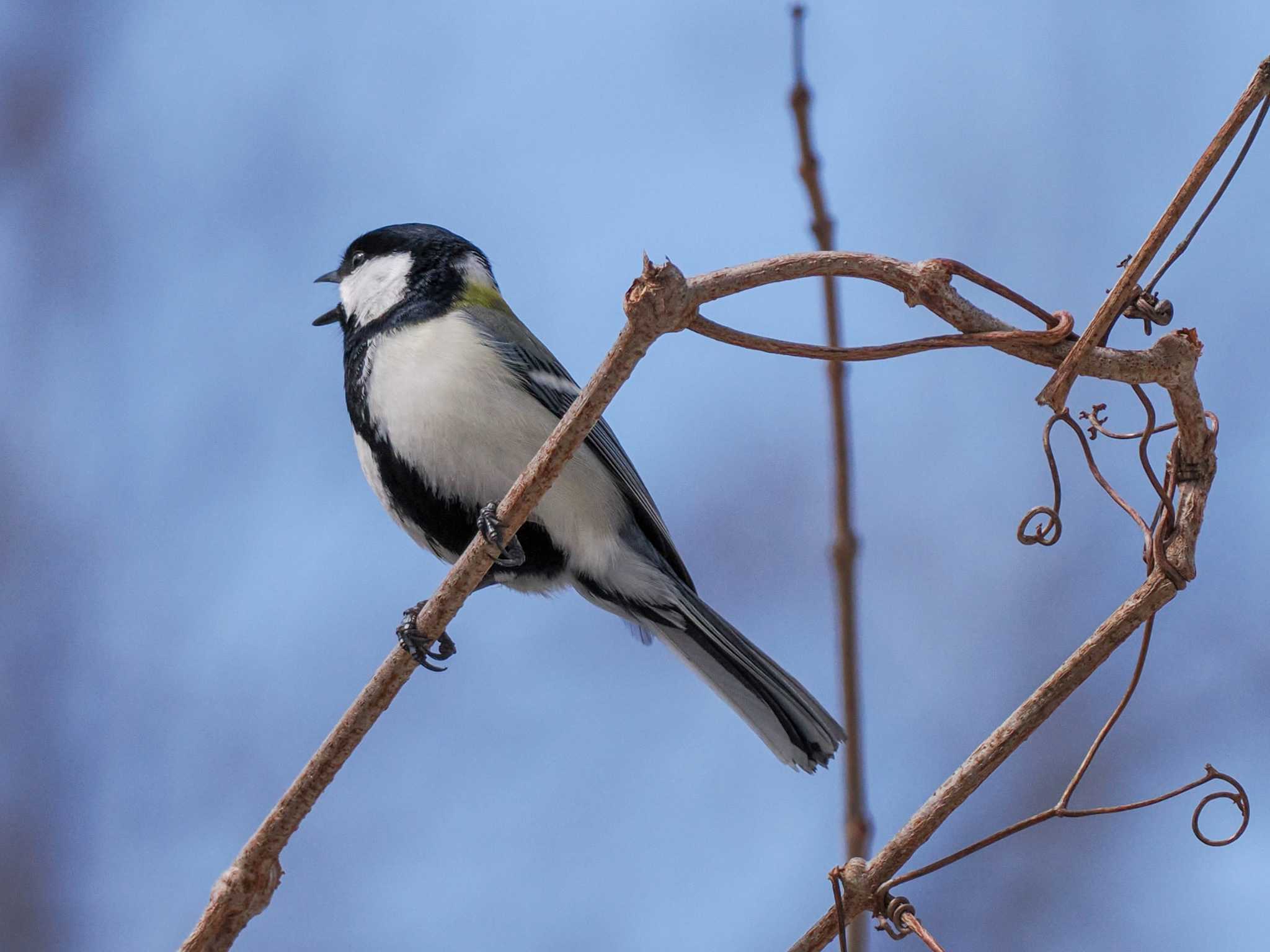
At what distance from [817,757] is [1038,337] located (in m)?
1.36

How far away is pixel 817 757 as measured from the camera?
244cm

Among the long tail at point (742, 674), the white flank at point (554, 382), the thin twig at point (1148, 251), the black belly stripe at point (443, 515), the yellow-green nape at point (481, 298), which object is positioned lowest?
the thin twig at point (1148, 251)

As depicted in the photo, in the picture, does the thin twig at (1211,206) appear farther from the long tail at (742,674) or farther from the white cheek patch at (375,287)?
the white cheek patch at (375,287)

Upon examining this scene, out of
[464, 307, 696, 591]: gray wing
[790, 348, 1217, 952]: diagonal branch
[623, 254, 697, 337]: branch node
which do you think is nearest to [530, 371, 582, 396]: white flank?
[464, 307, 696, 591]: gray wing

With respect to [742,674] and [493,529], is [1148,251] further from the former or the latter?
[742,674]

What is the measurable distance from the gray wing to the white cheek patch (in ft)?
0.84

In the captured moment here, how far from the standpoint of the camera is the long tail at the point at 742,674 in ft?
7.99

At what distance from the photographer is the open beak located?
341 centimetres

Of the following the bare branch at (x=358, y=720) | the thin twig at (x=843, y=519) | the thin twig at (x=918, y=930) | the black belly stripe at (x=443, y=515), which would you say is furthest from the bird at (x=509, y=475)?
the thin twig at (x=918, y=930)

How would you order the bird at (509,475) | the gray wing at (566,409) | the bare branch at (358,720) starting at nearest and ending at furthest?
the bare branch at (358,720) → the bird at (509,475) → the gray wing at (566,409)

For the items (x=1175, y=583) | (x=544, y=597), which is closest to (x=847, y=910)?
(x=1175, y=583)

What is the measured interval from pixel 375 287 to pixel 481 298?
29cm

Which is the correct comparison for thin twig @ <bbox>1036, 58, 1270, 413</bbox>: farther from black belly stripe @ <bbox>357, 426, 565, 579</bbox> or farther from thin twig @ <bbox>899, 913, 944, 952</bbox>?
black belly stripe @ <bbox>357, 426, 565, 579</bbox>

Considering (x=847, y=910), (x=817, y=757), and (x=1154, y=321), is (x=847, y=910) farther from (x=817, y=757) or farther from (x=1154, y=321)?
(x=817, y=757)
